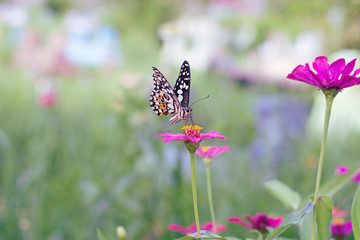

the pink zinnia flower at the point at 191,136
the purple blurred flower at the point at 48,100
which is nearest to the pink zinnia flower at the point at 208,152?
the pink zinnia flower at the point at 191,136

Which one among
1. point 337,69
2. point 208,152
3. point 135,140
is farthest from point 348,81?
point 135,140

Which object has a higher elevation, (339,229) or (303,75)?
(303,75)

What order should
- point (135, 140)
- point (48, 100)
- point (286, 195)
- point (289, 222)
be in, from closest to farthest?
1. point (289, 222)
2. point (286, 195)
3. point (135, 140)
4. point (48, 100)

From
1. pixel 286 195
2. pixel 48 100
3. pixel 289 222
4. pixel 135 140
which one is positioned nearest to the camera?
pixel 289 222

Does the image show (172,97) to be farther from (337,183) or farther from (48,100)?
(48,100)

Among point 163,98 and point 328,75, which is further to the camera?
point 163,98

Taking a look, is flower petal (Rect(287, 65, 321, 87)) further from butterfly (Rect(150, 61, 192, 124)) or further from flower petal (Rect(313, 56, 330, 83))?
butterfly (Rect(150, 61, 192, 124))
